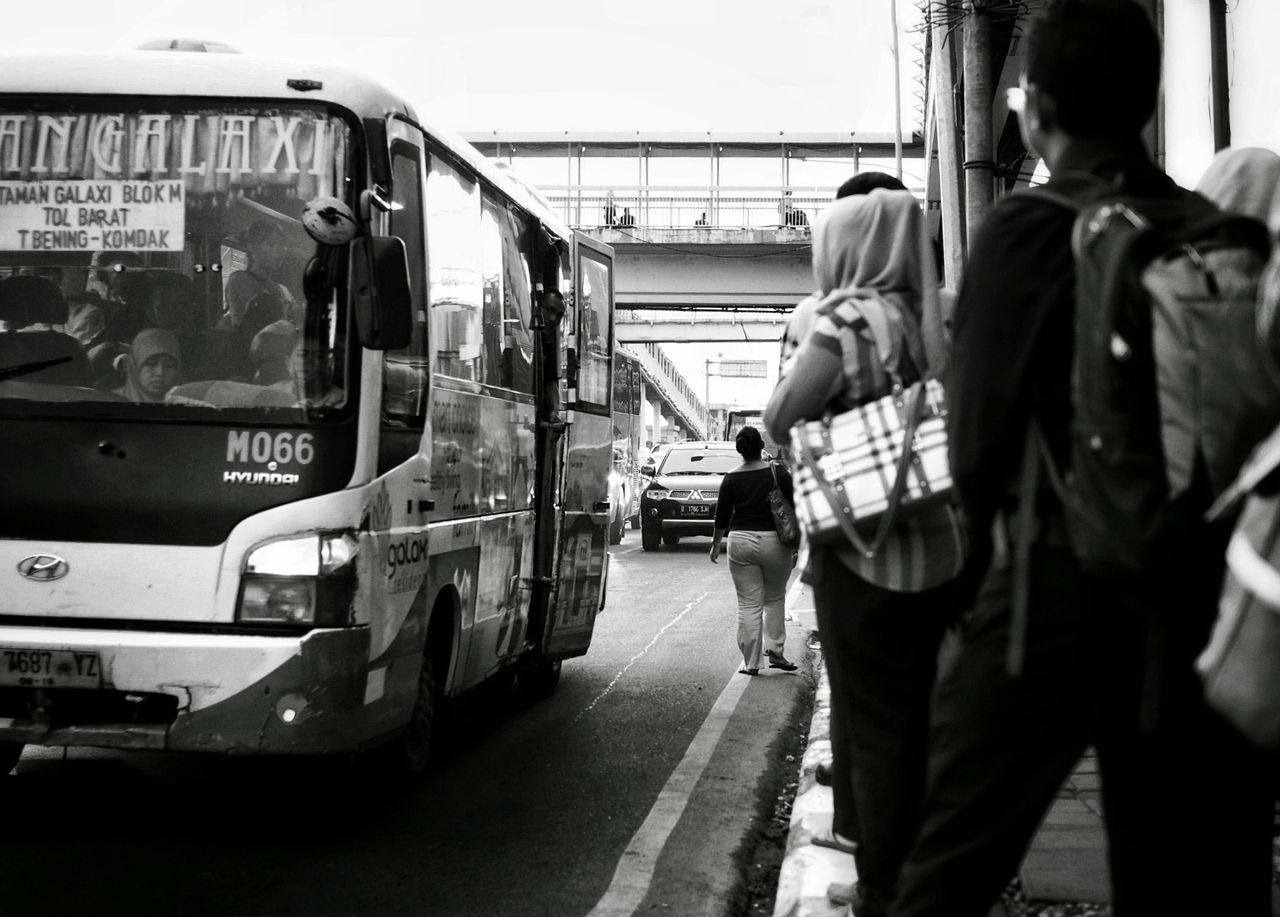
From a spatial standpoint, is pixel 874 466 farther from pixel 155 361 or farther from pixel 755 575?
pixel 755 575

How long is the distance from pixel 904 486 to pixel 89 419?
10.8 ft

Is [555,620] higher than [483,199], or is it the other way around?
[483,199]

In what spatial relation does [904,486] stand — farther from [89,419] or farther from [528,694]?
[528,694]

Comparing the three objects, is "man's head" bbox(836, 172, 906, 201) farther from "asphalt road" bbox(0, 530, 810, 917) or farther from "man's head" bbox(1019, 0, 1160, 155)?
"asphalt road" bbox(0, 530, 810, 917)

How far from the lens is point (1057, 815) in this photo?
17.9 feet

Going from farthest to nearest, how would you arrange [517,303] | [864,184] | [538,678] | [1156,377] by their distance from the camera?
1. [538,678]
2. [517,303]
3. [864,184]
4. [1156,377]

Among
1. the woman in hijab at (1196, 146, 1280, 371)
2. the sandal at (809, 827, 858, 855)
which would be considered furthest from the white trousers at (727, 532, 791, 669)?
the woman in hijab at (1196, 146, 1280, 371)

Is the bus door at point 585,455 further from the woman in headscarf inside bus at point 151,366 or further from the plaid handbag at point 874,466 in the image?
the plaid handbag at point 874,466

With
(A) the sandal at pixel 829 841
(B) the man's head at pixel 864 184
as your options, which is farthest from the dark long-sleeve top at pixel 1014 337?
(A) the sandal at pixel 829 841

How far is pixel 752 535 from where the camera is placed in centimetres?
1045

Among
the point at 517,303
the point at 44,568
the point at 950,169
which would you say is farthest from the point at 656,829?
the point at 950,169

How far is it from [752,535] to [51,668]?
231 inches

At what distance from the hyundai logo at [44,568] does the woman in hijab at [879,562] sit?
2.90m

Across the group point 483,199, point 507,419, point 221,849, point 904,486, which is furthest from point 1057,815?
point 483,199
